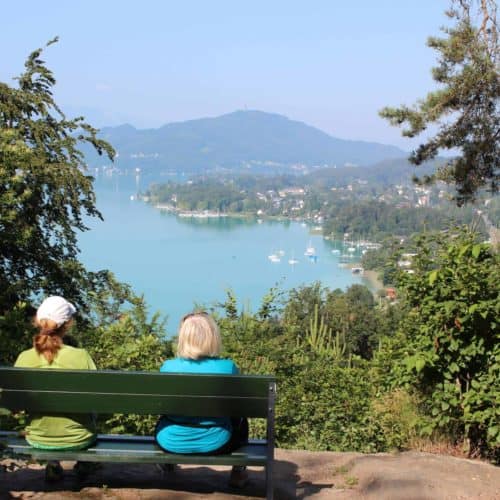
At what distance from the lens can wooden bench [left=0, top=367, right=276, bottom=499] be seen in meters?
2.74

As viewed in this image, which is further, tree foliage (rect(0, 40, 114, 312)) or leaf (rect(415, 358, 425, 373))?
tree foliage (rect(0, 40, 114, 312))

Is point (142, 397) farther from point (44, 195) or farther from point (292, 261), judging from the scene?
point (292, 261)

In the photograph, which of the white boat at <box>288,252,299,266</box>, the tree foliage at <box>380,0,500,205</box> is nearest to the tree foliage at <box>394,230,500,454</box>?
the tree foliage at <box>380,0,500,205</box>

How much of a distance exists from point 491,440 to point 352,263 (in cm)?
9563

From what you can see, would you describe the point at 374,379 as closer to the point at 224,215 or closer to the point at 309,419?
the point at 309,419

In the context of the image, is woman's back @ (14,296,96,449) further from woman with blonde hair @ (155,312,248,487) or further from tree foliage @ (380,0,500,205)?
tree foliage @ (380,0,500,205)

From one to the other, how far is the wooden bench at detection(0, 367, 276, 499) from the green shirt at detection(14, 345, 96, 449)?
1.7 inches

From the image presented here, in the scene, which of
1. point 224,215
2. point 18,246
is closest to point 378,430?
point 18,246

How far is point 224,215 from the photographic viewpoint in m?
147

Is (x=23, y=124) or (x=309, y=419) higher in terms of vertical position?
(x=23, y=124)

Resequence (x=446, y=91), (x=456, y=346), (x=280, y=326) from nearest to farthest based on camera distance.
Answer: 1. (x=456, y=346)
2. (x=280, y=326)
3. (x=446, y=91)

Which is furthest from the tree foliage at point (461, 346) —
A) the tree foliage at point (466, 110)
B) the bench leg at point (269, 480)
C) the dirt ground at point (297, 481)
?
the tree foliage at point (466, 110)

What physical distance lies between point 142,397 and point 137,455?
24cm

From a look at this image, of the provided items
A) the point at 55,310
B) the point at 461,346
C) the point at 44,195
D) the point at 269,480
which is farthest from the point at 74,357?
the point at 44,195
